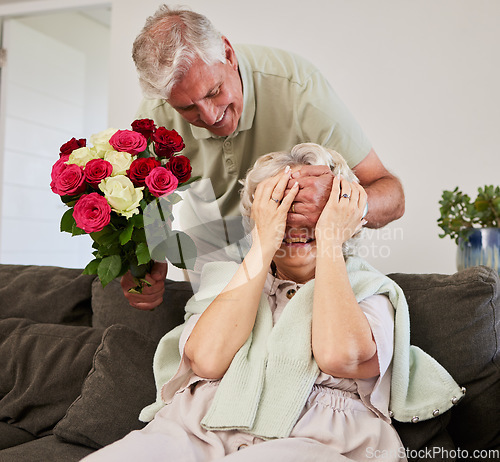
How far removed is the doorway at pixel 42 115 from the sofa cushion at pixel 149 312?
2.79 metres

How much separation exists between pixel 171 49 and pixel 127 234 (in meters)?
0.56

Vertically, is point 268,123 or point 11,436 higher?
point 268,123

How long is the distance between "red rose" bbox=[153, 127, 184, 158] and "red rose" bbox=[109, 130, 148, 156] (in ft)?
0.15

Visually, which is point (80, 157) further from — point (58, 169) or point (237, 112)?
point (237, 112)

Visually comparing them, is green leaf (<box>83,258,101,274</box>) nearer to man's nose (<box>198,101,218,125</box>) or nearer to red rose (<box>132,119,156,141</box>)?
red rose (<box>132,119,156,141</box>)

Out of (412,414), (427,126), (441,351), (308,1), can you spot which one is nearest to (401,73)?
(427,126)

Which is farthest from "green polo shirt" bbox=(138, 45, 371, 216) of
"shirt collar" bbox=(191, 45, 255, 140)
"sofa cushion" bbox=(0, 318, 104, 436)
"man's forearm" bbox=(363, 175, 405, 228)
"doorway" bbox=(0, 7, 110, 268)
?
"doorway" bbox=(0, 7, 110, 268)

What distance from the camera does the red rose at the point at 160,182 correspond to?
4.84ft

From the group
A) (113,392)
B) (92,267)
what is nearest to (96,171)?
(92,267)

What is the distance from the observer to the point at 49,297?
220 centimetres

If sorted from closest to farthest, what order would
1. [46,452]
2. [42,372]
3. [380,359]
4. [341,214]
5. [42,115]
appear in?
[380,359], [341,214], [46,452], [42,372], [42,115]

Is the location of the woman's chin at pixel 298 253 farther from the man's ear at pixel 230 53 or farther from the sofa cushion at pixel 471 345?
the man's ear at pixel 230 53

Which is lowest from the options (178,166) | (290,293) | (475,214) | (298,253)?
(290,293)

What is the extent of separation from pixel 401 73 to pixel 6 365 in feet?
8.32
